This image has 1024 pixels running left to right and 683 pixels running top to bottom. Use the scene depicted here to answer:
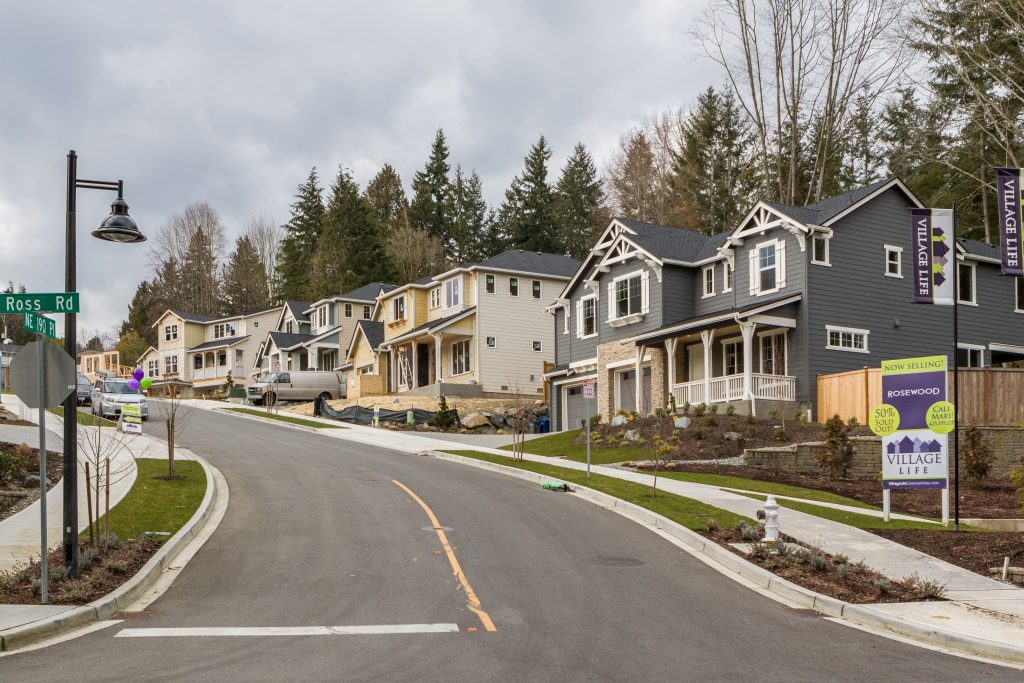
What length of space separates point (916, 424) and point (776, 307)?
14.7m

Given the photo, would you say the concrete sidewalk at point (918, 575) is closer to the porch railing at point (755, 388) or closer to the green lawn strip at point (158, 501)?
the porch railing at point (755, 388)

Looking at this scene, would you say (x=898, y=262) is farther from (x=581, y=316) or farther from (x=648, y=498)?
(x=648, y=498)

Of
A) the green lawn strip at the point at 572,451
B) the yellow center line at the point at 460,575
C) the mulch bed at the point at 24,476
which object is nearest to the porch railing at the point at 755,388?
the green lawn strip at the point at 572,451

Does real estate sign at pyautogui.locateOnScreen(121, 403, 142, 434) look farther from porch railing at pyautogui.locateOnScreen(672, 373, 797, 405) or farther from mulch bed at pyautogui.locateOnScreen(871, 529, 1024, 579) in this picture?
mulch bed at pyautogui.locateOnScreen(871, 529, 1024, 579)

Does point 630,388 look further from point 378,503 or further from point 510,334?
point 378,503

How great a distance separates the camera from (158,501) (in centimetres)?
1800

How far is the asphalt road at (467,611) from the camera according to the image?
8.41 metres

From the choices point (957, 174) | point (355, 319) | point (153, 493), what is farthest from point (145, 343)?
point (153, 493)

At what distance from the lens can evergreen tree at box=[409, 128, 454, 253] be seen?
291 feet

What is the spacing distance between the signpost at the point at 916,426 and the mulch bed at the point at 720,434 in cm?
916

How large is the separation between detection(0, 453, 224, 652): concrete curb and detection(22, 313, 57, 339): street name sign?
3081mm

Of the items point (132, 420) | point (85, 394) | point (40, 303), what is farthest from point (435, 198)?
point (40, 303)

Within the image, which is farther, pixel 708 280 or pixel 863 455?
pixel 708 280

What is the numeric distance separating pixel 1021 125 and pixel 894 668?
38288 mm
